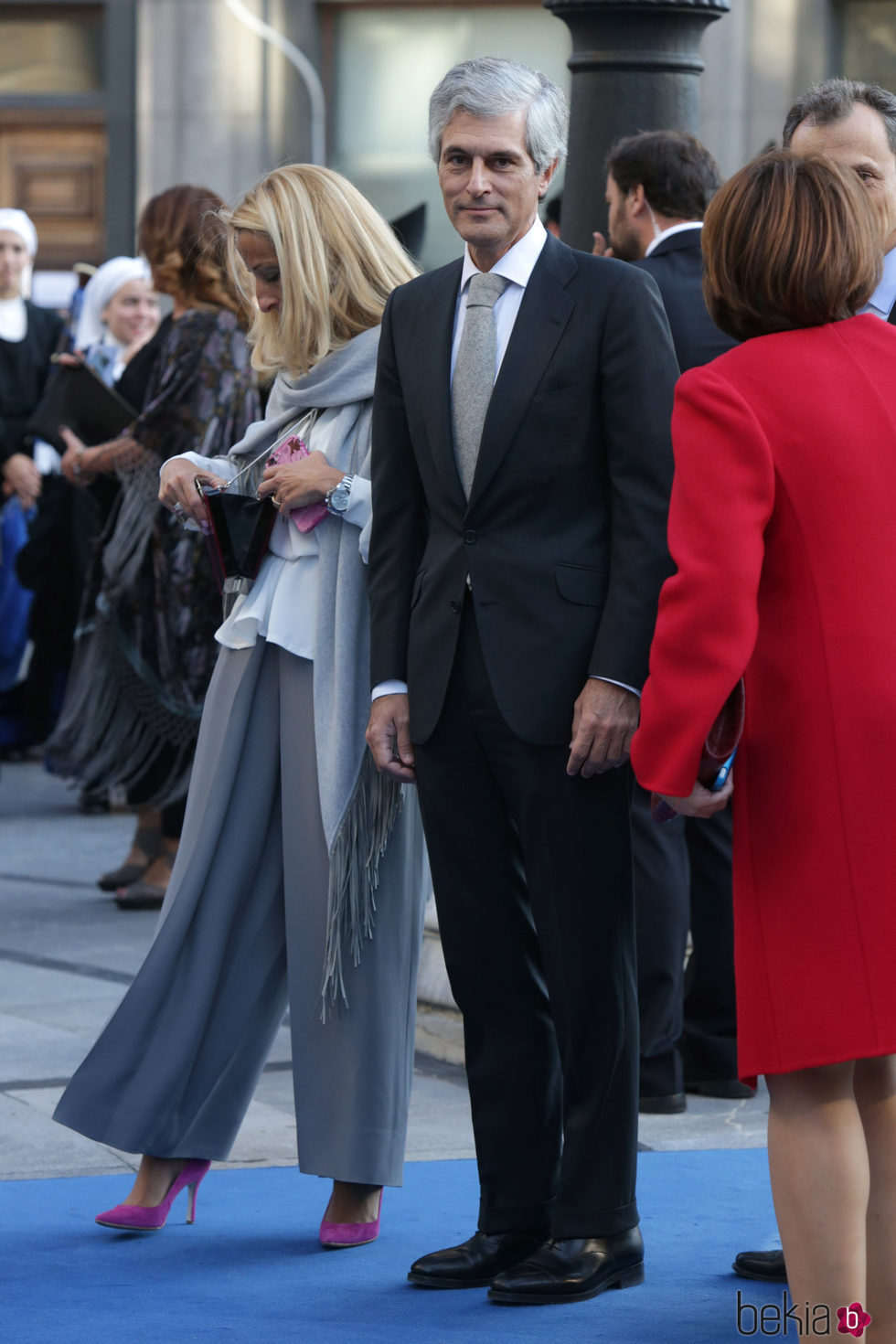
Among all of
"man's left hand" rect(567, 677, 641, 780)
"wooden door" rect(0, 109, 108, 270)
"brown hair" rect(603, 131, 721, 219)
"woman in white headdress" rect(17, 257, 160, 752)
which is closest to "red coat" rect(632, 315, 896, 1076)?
"man's left hand" rect(567, 677, 641, 780)

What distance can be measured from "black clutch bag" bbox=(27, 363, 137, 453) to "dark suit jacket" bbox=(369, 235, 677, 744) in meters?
3.89

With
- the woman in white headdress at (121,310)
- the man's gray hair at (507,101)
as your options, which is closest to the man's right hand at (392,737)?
the man's gray hair at (507,101)

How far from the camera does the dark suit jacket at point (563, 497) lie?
129 inches

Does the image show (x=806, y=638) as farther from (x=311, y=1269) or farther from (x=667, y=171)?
(x=667, y=171)

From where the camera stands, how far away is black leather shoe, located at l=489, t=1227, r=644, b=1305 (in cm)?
340

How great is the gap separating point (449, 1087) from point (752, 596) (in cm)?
251

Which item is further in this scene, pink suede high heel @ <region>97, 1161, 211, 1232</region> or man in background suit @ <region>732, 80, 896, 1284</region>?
pink suede high heel @ <region>97, 1161, 211, 1232</region>

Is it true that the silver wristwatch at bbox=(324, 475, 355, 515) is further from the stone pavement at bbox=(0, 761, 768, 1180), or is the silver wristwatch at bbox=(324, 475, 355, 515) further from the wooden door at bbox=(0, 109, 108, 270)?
the wooden door at bbox=(0, 109, 108, 270)

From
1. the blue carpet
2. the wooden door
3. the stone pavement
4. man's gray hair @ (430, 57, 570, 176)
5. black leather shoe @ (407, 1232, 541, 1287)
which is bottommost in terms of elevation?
the stone pavement

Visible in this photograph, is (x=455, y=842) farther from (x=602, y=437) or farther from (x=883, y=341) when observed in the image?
(x=883, y=341)

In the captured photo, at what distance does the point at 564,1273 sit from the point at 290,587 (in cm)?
129

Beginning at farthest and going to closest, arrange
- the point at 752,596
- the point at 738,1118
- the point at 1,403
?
the point at 1,403 → the point at 738,1118 → the point at 752,596

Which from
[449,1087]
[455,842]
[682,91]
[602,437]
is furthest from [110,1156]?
[682,91]

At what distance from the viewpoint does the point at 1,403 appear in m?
9.59
